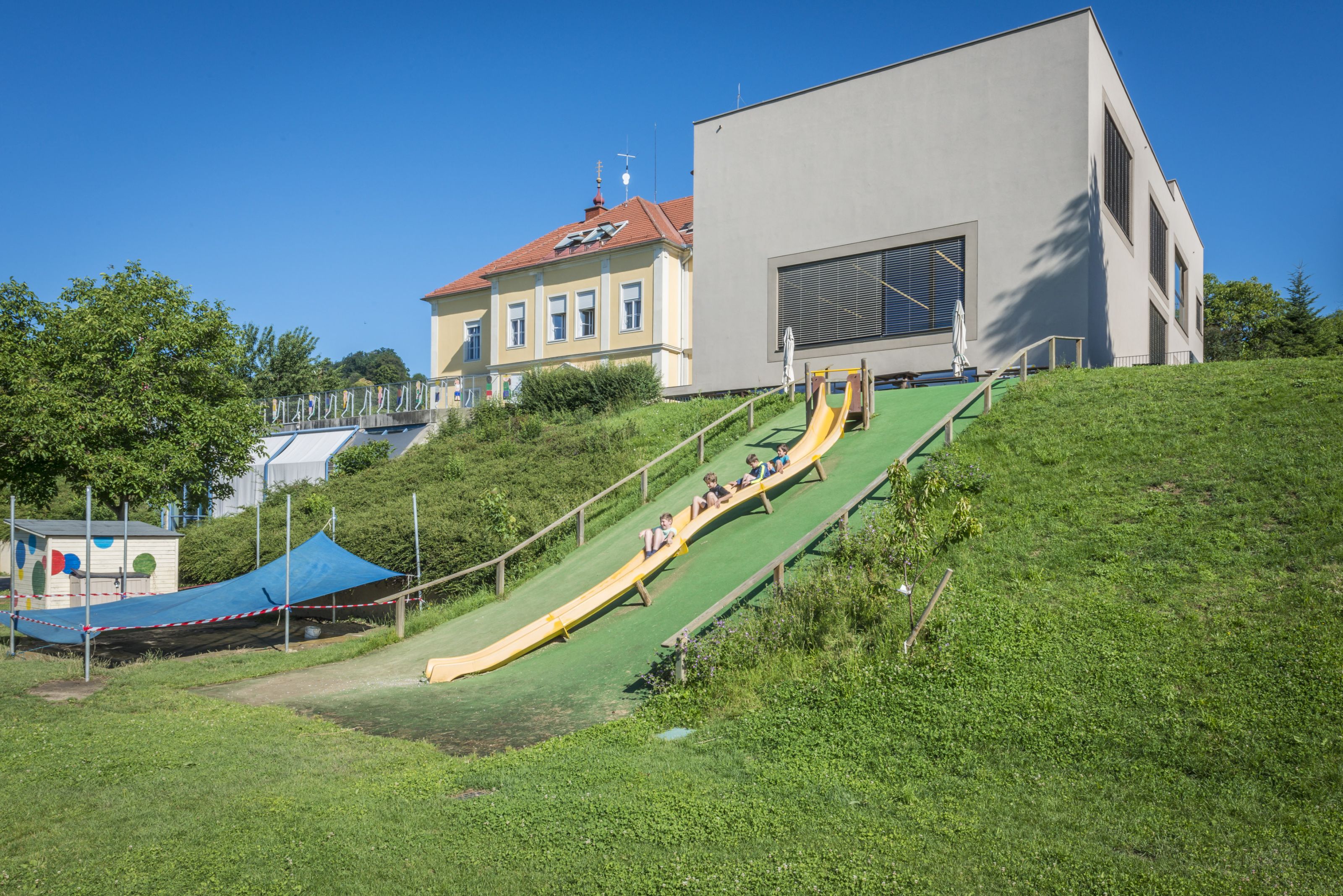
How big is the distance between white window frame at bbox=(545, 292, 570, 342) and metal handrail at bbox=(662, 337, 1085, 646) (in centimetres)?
2337

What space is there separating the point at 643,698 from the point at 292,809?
3.95m

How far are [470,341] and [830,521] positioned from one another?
3289cm

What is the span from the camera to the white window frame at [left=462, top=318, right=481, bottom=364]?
41656 mm

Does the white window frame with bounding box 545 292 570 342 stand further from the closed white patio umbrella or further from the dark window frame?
the dark window frame

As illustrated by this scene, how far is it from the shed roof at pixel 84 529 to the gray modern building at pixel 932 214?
568 inches

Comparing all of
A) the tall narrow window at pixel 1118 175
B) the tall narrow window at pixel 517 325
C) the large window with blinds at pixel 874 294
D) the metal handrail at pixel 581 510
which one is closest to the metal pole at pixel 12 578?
the metal handrail at pixel 581 510

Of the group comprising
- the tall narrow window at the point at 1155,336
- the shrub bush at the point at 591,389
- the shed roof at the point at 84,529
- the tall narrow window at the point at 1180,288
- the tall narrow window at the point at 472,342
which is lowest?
the shed roof at the point at 84,529

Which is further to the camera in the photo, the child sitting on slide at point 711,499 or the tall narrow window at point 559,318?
the tall narrow window at point 559,318

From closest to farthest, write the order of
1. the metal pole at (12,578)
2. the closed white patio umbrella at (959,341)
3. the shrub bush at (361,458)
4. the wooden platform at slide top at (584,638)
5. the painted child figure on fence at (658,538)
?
1. the wooden platform at slide top at (584,638)
2. the painted child figure on fence at (658,538)
3. the metal pole at (12,578)
4. the closed white patio umbrella at (959,341)
5. the shrub bush at (361,458)

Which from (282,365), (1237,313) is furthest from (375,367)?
(1237,313)

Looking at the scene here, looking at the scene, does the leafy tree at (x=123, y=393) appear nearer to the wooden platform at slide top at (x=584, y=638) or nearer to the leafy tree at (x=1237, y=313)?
the wooden platform at slide top at (x=584, y=638)

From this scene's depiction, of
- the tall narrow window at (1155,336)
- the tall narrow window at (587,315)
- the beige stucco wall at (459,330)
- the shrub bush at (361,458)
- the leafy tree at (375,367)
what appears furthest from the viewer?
the leafy tree at (375,367)

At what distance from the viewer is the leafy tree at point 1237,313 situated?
47562 mm

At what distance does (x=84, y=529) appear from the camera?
18.3 meters
